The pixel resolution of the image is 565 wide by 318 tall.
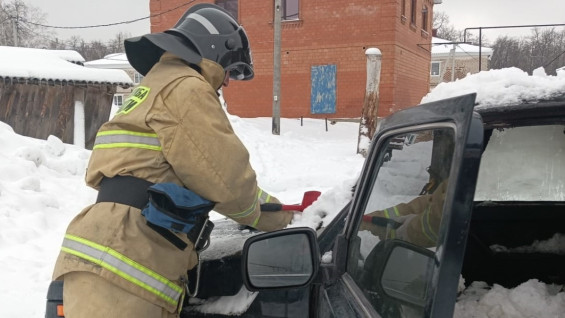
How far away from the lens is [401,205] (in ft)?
4.60

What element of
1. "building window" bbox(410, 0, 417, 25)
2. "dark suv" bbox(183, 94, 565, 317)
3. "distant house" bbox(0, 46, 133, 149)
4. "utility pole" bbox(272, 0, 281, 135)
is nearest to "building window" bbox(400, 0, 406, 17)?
"building window" bbox(410, 0, 417, 25)

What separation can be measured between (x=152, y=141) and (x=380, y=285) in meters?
0.99

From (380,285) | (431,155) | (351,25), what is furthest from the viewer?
(351,25)

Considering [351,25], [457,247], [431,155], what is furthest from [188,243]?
[351,25]

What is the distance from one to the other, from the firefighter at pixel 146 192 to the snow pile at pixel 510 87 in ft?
2.76

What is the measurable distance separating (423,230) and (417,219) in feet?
0.26

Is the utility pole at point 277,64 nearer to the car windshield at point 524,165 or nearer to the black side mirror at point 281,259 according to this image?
the car windshield at point 524,165

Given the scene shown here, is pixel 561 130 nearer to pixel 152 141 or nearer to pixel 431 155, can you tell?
pixel 431 155

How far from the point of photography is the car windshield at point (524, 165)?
6.60 feet

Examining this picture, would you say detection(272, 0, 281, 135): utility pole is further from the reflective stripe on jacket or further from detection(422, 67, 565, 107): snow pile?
detection(422, 67, 565, 107): snow pile

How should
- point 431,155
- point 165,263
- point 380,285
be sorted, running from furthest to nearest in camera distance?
point 165,263, point 380,285, point 431,155

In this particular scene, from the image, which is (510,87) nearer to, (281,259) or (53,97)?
(281,259)

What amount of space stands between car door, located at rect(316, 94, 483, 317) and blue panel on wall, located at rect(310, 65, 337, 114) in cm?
1687

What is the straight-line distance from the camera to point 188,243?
190 cm
